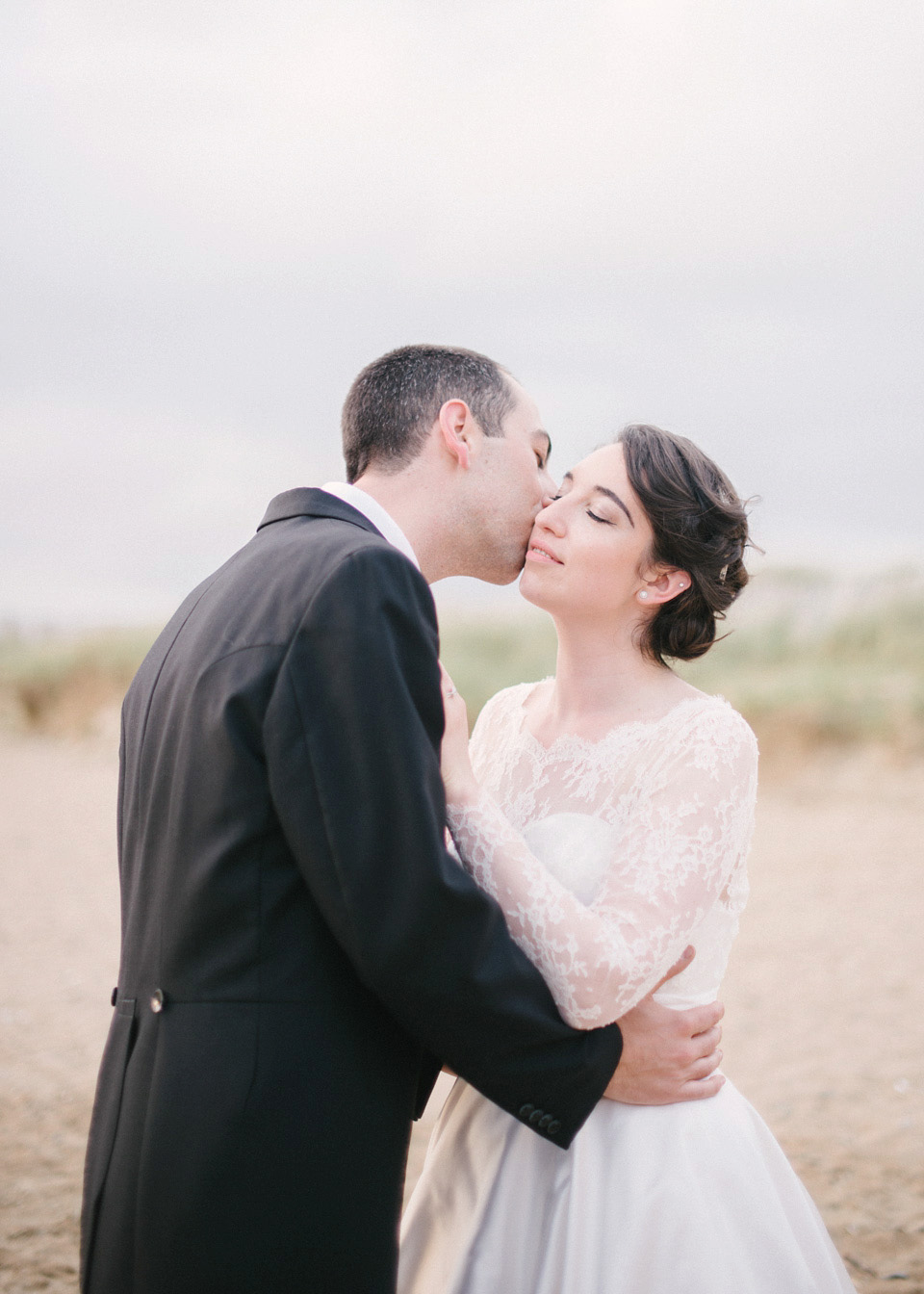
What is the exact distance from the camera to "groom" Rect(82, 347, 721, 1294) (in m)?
A: 1.80

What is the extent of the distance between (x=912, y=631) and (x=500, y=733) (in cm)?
2507

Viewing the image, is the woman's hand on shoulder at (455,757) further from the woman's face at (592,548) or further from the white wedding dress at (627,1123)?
the woman's face at (592,548)

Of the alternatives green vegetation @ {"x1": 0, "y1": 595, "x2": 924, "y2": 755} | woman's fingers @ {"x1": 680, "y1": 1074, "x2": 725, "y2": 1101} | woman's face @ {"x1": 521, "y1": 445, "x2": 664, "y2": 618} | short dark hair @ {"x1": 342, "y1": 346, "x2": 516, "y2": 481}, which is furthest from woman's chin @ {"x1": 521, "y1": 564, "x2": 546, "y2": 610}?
green vegetation @ {"x1": 0, "y1": 595, "x2": 924, "y2": 755}

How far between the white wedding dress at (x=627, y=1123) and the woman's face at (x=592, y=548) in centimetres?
39

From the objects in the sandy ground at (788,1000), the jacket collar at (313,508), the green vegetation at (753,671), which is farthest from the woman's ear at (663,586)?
the green vegetation at (753,671)

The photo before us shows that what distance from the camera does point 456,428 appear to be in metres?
2.66

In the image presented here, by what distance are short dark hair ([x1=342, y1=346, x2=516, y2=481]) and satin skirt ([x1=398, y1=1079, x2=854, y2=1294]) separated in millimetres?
1572

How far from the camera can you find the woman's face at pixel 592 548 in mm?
2836

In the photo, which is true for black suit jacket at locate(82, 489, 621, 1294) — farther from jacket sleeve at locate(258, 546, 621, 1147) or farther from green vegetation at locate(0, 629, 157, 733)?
green vegetation at locate(0, 629, 157, 733)

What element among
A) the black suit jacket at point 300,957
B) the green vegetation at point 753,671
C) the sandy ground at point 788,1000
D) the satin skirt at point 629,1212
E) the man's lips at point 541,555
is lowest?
the sandy ground at point 788,1000

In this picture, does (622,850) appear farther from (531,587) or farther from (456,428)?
(456,428)

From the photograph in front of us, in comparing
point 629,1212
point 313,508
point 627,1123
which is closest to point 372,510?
point 313,508

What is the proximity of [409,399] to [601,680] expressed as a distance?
906 mm

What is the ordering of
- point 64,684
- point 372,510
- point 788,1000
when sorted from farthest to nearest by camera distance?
point 64,684 → point 788,1000 → point 372,510
